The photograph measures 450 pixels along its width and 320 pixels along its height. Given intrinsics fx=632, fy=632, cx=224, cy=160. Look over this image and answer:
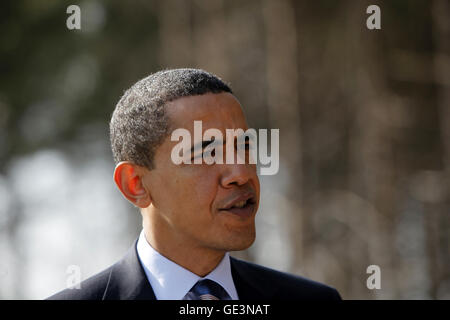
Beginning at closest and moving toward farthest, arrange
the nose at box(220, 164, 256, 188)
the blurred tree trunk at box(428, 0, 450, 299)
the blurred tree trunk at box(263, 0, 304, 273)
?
the nose at box(220, 164, 256, 188), the blurred tree trunk at box(428, 0, 450, 299), the blurred tree trunk at box(263, 0, 304, 273)

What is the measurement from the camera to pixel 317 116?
6.48 m

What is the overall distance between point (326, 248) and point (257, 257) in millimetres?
686

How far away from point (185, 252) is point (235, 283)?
0.20 metres

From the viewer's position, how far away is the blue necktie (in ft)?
6.16

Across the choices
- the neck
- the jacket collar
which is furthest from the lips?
the jacket collar

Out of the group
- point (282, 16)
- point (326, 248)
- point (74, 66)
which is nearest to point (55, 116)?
point (74, 66)

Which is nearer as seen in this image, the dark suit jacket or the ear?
the dark suit jacket

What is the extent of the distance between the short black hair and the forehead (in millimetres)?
22

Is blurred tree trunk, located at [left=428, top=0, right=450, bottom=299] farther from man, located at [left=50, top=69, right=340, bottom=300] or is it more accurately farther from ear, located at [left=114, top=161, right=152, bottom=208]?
ear, located at [left=114, top=161, right=152, bottom=208]

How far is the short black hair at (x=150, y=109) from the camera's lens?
1.93 meters

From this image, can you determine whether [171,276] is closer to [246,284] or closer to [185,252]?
[185,252]

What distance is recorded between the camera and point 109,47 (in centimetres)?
760

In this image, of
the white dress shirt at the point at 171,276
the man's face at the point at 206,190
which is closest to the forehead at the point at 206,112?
the man's face at the point at 206,190

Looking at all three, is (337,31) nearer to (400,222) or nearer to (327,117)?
(327,117)
